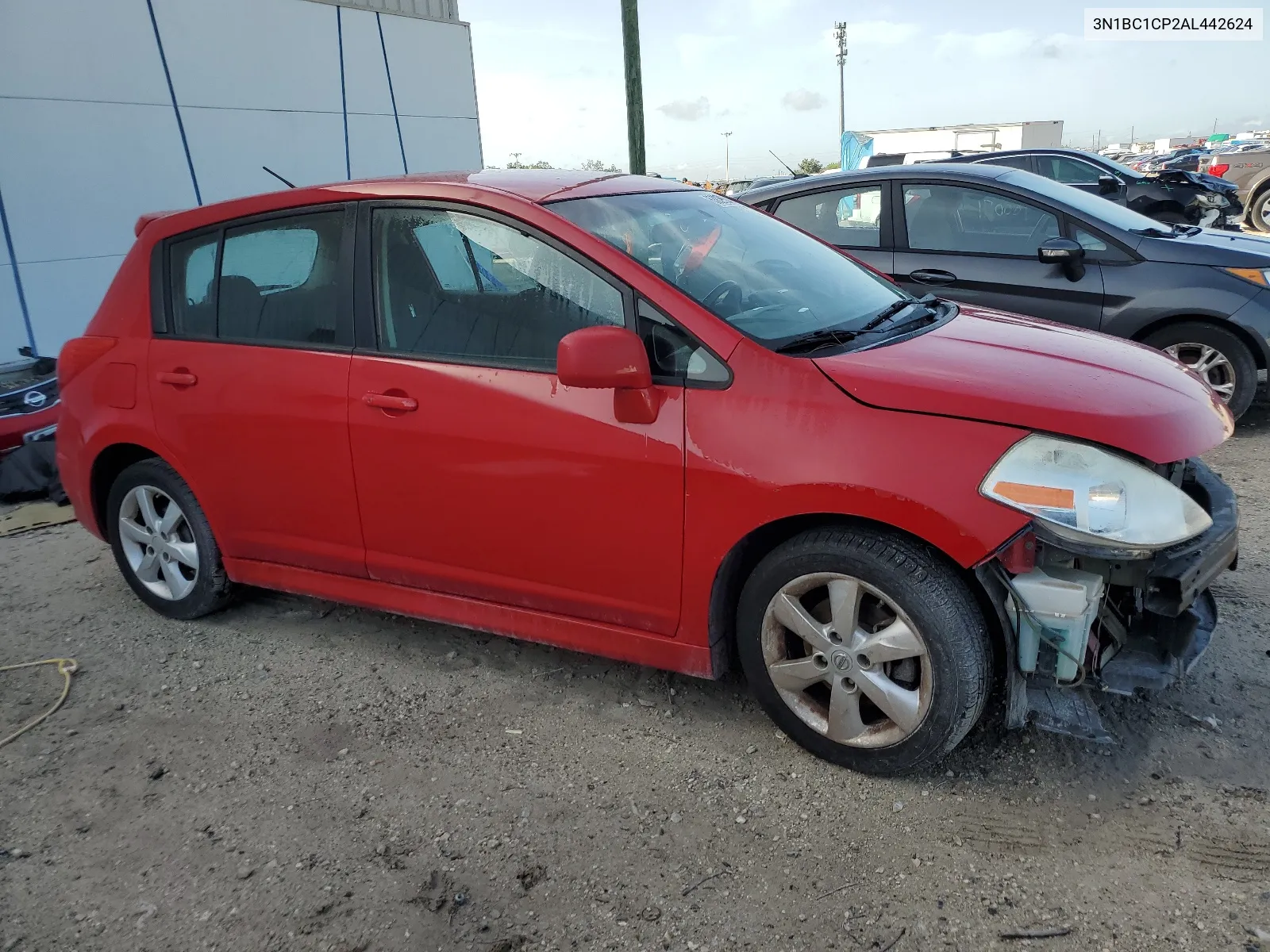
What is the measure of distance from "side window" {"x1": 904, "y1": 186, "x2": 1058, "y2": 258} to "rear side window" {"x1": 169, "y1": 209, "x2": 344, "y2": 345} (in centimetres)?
403

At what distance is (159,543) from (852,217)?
4617 millimetres

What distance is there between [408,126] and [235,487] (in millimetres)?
10007

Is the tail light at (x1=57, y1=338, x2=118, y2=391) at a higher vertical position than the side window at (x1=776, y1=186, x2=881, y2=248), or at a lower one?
lower

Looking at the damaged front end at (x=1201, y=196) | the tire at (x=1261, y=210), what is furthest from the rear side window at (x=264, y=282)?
the tire at (x=1261, y=210)

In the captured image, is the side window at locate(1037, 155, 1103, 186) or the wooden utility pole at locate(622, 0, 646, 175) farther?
the side window at locate(1037, 155, 1103, 186)

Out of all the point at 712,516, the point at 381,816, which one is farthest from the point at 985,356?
the point at 381,816

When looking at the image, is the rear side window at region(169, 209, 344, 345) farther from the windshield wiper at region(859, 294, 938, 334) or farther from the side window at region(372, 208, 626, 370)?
the windshield wiper at region(859, 294, 938, 334)

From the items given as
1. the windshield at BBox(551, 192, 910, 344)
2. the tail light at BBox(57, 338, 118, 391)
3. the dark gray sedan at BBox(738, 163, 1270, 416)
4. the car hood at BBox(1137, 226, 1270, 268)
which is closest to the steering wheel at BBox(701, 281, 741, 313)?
the windshield at BBox(551, 192, 910, 344)

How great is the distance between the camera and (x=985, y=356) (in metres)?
2.74

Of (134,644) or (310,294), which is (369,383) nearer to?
(310,294)

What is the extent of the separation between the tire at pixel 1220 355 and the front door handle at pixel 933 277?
1.25 m

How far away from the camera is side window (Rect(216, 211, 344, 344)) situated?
3363 millimetres

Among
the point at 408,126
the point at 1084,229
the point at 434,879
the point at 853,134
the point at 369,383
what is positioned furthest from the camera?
the point at 853,134

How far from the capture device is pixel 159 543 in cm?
400
